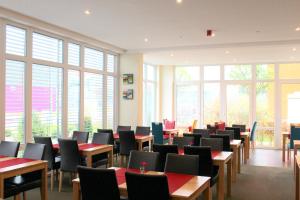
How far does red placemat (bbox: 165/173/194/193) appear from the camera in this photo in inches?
117

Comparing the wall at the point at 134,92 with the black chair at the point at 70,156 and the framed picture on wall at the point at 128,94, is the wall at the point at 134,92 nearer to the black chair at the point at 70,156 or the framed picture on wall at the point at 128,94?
the framed picture on wall at the point at 128,94

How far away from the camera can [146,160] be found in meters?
3.84

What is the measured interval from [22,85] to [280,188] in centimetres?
531

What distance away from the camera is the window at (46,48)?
6.78 m

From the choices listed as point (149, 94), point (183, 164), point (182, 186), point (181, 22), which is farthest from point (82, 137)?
point (149, 94)

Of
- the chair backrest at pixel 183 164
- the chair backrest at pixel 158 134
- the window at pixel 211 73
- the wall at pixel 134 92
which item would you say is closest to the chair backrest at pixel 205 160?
the chair backrest at pixel 183 164

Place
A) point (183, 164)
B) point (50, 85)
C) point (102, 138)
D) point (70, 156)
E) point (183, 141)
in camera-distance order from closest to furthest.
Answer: point (183, 164) < point (70, 156) < point (183, 141) < point (102, 138) < point (50, 85)

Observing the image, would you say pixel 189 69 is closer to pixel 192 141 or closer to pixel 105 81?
pixel 105 81

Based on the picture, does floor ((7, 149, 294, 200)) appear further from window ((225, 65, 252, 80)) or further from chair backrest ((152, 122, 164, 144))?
window ((225, 65, 252, 80))

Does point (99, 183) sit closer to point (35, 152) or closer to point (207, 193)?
point (207, 193)

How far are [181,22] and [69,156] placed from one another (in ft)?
11.2

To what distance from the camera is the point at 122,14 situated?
6023 millimetres

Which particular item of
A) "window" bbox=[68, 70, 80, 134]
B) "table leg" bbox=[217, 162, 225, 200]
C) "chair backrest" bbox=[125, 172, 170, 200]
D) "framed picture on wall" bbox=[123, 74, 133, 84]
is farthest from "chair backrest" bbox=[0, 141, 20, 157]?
"framed picture on wall" bbox=[123, 74, 133, 84]

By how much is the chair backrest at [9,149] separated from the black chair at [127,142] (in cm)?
254
